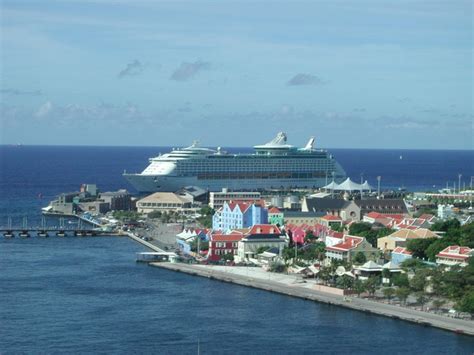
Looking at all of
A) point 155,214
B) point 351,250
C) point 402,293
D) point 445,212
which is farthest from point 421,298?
point 155,214

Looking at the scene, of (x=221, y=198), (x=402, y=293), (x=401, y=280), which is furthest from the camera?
(x=221, y=198)

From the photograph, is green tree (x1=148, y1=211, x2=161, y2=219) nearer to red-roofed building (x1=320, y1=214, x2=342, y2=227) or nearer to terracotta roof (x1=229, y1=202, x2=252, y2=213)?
terracotta roof (x1=229, y1=202, x2=252, y2=213)

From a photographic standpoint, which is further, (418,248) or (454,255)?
(418,248)

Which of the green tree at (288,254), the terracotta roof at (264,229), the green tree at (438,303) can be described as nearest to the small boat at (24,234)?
the terracotta roof at (264,229)

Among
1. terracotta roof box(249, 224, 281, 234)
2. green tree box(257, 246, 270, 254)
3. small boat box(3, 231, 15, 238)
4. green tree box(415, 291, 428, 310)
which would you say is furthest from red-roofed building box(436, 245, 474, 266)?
small boat box(3, 231, 15, 238)

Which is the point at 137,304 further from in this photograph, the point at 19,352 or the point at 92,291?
the point at 19,352

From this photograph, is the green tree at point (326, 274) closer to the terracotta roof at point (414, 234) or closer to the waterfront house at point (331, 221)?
the terracotta roof at point (414, 234)

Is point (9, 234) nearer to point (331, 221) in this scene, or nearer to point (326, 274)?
point (331, 221)
